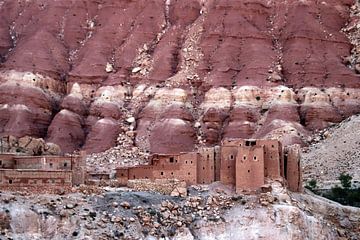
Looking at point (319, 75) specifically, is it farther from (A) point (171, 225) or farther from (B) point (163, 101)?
(A) point (171, 225)

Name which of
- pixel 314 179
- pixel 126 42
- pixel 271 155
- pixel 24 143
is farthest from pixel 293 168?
pixel 126 42

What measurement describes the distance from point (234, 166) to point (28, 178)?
15.3m

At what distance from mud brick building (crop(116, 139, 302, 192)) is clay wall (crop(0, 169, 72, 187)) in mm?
7713

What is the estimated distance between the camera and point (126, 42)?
120125 millimetres

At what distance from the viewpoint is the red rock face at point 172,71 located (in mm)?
104625

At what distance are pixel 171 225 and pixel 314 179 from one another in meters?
31.4

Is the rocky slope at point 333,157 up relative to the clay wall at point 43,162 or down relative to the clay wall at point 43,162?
up

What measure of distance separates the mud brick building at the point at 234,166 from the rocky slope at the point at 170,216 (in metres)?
1.52

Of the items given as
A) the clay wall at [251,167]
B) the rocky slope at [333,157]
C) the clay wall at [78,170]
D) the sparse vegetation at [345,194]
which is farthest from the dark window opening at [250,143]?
the rocky slope at [333,157]

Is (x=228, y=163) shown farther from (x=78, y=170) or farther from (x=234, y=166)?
(x=78, y=170)

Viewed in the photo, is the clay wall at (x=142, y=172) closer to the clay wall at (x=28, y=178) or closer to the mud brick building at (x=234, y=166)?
the mud brick building at (x=234, y=166)

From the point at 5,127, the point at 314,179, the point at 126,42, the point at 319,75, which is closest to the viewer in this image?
the point at 314,179

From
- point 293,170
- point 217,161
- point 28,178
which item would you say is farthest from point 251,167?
point 28,178

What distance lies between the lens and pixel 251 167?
65.6 meters
